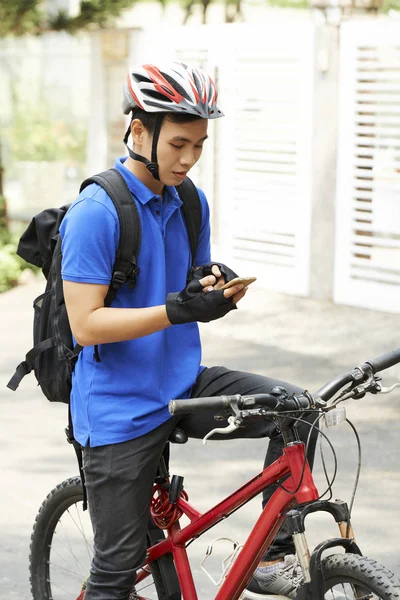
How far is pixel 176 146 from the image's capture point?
10.1ft

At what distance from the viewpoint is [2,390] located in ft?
24.5

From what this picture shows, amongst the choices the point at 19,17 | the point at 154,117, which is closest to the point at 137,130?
the point at 154,117

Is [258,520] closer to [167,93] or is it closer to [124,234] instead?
[124,234]

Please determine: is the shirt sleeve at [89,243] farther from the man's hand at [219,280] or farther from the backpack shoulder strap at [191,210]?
the backpack shoulder strap at [191,210]

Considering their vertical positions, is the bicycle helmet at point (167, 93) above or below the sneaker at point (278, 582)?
above

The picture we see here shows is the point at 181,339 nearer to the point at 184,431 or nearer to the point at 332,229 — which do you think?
the point at 184,431

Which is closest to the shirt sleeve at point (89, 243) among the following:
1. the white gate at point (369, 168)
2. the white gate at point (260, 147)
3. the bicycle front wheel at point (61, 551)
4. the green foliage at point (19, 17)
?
the bicycle front wheel at point (61, 551)

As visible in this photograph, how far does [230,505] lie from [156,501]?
31 centimetres

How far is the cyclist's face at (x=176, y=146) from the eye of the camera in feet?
10.0

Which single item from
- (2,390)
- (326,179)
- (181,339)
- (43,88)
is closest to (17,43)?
(43,88)

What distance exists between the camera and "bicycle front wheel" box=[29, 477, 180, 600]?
3.66 metres

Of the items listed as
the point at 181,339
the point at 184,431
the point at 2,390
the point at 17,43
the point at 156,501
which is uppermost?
the point at 17,43

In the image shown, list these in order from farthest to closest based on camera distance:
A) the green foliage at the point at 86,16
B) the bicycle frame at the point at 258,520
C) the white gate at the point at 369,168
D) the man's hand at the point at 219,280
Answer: the green foliage at the point at 86,16
the white gate at the point at 369,168
the bicycle frame at the point at 258,520
the man's hand at the point at 219,280

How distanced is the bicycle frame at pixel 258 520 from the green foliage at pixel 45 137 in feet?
37.2
